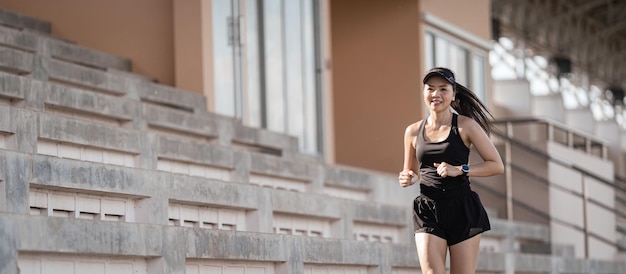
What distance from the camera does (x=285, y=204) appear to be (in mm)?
7961

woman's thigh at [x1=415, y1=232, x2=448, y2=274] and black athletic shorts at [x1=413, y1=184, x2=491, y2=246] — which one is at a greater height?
black athletic shorts at [x1=413, y1=184, x2=491, y2=246]

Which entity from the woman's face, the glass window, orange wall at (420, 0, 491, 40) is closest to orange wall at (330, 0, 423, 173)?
orange wall at (420, 0, 491, 40)

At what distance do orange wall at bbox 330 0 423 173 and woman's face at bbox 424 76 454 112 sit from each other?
991 cm

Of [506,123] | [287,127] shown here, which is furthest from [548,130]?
[287,127]

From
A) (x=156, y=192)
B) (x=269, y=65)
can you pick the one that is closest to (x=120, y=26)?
(x=269, y=65)

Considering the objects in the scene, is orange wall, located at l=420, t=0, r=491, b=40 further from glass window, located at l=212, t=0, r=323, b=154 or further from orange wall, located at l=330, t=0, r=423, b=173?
glass window, located at l=212, t=0, r=323, b=154

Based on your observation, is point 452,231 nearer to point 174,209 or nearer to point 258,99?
point 174,209

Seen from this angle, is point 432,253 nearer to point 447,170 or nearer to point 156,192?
point 447,170

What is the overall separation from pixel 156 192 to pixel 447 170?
1.59 meters

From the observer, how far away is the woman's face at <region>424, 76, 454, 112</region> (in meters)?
5.70

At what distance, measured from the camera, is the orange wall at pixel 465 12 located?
16.3 m

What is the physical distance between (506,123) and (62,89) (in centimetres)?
817

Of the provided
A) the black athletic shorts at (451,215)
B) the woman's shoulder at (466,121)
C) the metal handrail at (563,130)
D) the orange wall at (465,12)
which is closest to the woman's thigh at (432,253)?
the black athletic shorts at (451,215)

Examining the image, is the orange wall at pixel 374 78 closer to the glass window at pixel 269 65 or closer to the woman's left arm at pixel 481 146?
the glass window at pixel 269 65
